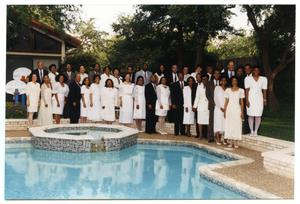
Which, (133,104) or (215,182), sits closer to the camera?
(215,182)

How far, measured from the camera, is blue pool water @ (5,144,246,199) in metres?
7.61

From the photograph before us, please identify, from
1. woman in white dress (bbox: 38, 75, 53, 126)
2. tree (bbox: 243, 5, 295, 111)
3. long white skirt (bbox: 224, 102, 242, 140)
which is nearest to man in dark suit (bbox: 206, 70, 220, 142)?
long white skirt (bbox: 224, 102, 242, 140)

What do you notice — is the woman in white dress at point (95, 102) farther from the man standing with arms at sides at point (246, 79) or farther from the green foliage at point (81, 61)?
the green foliage at point (81, 61)

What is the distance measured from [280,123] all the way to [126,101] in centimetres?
527

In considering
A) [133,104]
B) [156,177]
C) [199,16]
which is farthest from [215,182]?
[199,16]

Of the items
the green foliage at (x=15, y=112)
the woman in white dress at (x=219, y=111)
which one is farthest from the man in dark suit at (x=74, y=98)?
the woman in white dress at (x=219, y=111)

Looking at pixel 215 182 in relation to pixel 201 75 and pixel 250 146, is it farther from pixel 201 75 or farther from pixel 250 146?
pixel 201 75

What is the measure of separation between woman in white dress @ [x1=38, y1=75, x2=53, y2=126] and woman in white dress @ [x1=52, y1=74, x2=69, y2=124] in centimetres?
28

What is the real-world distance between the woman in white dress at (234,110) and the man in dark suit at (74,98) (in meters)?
4.76

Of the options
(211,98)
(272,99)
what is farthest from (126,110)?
(272,99)

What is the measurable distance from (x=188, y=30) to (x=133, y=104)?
6.69 meters

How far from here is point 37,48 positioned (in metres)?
21.1
